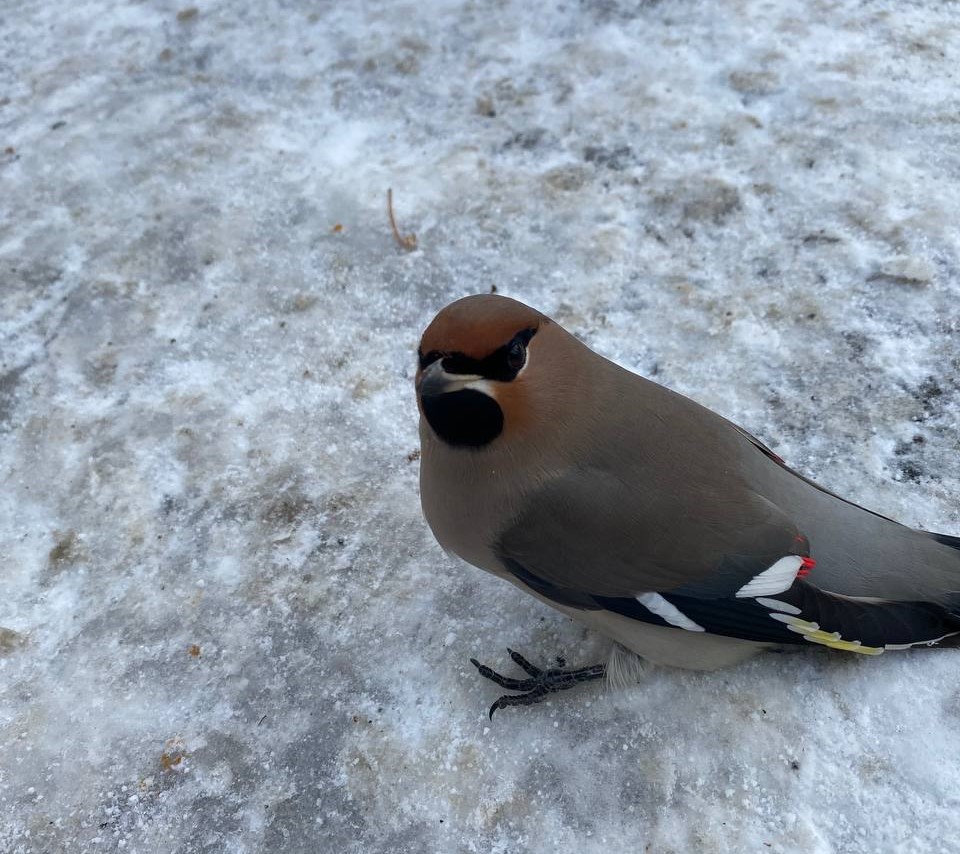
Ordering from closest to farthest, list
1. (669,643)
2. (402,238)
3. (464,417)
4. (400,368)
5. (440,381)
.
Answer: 1. (440,381)
2. (464,417)
3. (669,643)
4. (400,368)
5. (402,238)

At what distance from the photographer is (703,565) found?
2285mm

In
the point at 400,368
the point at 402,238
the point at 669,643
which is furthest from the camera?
the point at 402,238

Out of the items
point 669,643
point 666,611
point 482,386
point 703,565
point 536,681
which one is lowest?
point 536,681

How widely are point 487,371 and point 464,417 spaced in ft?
0.55

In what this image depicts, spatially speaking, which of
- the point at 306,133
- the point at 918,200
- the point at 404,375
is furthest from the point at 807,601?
the point at 306,133

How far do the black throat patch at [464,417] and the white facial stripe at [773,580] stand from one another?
0.79 meters

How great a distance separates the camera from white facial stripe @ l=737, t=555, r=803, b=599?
7.46 ft

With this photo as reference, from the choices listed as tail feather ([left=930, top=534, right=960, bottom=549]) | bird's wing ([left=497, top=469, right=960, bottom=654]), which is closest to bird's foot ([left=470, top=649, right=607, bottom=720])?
bird's wing ([left=497, top=469, right=960, bottom=654])

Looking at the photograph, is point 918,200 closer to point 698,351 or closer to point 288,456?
point 698,351

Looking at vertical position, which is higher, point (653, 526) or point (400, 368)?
point (653, 526)

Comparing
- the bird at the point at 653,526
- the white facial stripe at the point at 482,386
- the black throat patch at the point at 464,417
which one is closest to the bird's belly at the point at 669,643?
the bird at the point at 653,526

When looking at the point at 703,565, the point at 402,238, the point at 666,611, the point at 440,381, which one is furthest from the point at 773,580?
the point at 402,238

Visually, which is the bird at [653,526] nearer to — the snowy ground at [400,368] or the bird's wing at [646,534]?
the bird's wing at [646,534]

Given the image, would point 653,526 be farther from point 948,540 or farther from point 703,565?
point 948,540
